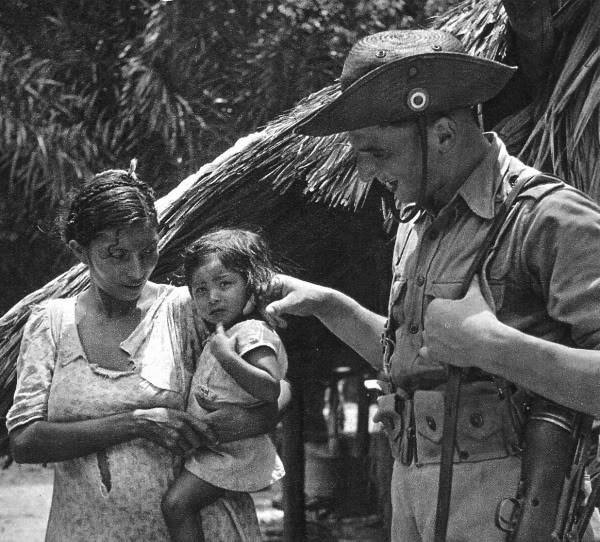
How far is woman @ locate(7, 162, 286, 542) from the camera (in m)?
3.27

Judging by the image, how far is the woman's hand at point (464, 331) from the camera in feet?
8.02

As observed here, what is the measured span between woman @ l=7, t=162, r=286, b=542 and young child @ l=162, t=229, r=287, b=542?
5 cm

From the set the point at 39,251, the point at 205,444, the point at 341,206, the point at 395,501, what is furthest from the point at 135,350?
the point at 39,251

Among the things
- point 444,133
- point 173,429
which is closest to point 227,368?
point 173,429

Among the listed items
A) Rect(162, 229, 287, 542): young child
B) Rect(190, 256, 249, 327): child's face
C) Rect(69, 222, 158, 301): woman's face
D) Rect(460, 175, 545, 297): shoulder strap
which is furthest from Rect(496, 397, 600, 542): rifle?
Rect(69, 222, 158, 301): woman's face

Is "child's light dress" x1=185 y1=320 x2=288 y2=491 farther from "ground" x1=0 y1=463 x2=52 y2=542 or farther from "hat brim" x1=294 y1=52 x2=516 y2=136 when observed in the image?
"ground" x1=0 y1=463 x2=52 y2=542

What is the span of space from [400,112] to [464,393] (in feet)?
2.05

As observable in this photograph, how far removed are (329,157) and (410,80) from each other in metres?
2.10

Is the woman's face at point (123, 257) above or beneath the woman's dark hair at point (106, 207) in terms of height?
beneath

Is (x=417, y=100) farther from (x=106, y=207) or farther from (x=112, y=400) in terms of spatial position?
(x=112, y=400)

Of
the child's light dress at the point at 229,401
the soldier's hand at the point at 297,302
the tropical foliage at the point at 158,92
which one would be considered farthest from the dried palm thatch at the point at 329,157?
the tropical foliage at the point at 158,92

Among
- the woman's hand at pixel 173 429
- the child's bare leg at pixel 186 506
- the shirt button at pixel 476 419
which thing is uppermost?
the shirt button at pixel 476 419

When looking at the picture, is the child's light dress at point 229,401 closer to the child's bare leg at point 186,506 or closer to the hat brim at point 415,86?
the child's bare leg at point 186,506

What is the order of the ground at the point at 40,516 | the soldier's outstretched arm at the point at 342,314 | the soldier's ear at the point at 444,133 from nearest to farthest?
1. the soldier's ear at the point at 444,133
2. the soldier's outstretched arm at the point at 342,314
3. the ground at the point at 40,516
